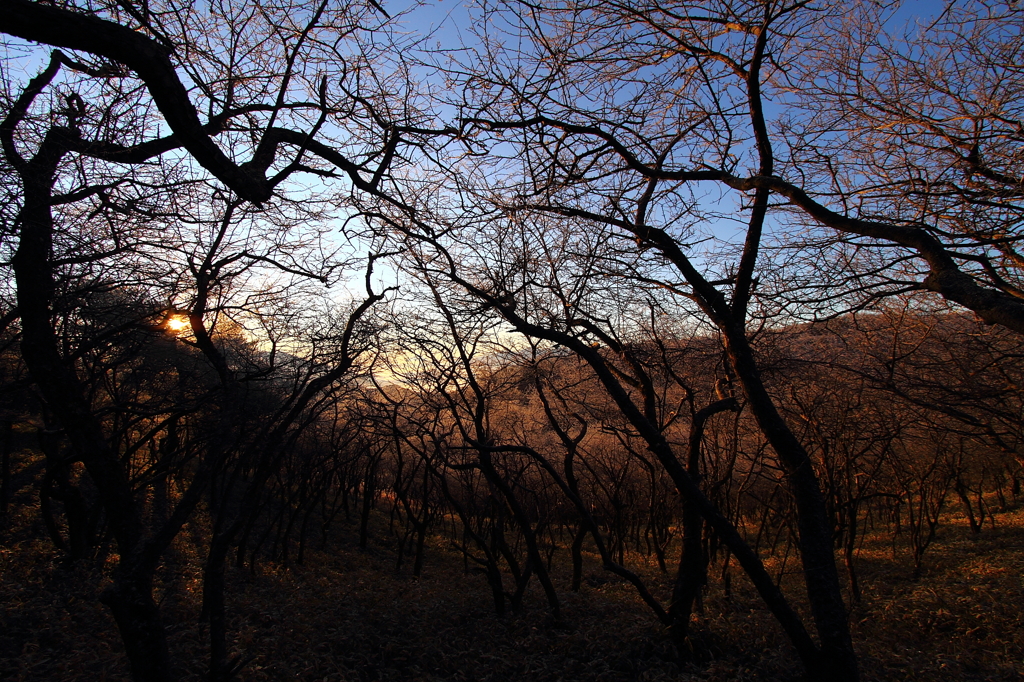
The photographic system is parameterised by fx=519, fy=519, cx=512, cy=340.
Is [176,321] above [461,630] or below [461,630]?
above

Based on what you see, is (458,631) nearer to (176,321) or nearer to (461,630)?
(461,630)

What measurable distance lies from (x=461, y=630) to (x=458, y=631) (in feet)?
0.17

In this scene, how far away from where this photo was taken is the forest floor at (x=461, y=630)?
490 centimetres

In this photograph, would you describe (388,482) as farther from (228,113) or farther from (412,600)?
(228,113)

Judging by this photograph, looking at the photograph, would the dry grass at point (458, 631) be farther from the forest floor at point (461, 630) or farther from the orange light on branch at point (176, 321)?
the orange light on branch at point (176, 321)

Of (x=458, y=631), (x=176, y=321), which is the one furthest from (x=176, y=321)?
(x=458, y=631)

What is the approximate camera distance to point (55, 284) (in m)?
3.69

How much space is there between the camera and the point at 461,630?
6.45 metres

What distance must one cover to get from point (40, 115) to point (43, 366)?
1391 millimetres

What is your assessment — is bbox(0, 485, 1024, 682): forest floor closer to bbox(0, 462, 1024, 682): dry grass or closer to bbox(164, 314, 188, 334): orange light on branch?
bbox(0, 462, 1024, 682): dry grass

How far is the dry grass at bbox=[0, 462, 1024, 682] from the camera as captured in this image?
4902 mm

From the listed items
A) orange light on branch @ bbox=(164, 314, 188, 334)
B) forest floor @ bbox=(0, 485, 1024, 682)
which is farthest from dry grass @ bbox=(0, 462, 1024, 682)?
orange light on branch @ bbox=(164, 314, 188, 334)

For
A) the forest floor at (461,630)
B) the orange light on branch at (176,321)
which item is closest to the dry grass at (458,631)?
the forest floor at (461,630)

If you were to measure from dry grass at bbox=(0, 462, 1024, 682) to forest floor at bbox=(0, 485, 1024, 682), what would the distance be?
2cm
